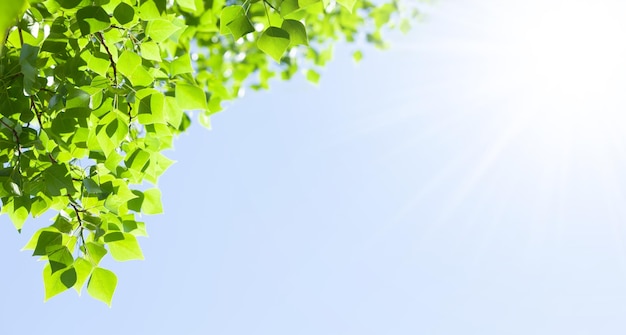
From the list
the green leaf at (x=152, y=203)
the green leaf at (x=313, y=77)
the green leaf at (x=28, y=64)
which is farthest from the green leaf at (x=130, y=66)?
the green leaf at (x=313, y=77)

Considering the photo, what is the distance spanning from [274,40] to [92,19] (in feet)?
1.65

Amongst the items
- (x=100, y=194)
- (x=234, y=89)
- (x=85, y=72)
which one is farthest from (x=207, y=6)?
(x=100, y=194)

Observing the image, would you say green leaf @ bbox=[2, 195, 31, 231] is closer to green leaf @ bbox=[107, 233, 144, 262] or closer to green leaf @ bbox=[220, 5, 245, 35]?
green leaf @ bbox=[107, 233, 144, 262]

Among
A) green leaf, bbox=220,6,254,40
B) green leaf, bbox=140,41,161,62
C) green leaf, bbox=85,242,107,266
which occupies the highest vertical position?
green leaf, bbox=140,41,161,62

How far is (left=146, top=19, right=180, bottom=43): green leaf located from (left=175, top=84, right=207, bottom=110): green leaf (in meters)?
0.16

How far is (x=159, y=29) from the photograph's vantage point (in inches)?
Answer: 67.7

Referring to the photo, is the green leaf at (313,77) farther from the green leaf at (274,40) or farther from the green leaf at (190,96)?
the green leaf at (274,40)

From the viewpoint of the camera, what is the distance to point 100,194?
1.72m

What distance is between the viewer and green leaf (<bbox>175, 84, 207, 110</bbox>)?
1.79 meters

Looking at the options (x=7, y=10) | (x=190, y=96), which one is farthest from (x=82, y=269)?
(x=7, y=10)

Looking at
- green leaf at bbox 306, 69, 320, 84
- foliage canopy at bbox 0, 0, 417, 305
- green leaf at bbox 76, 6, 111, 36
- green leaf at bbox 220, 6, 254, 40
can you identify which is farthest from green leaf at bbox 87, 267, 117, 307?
green leaf at bbox 306, 69, 320, 84

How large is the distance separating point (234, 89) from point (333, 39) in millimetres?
1071

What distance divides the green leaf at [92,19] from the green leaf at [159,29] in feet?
0.56

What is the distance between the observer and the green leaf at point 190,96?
1.79 meters
